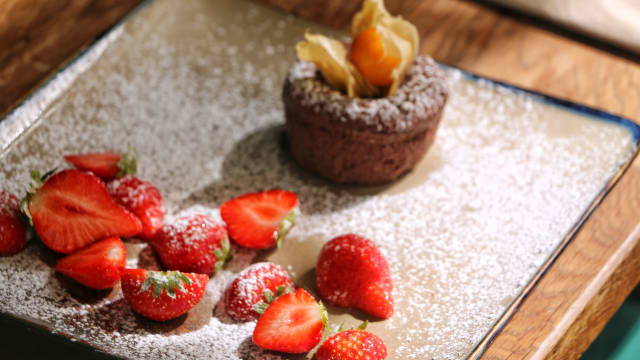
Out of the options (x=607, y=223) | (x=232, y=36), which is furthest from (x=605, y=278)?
(x=232, y=36)

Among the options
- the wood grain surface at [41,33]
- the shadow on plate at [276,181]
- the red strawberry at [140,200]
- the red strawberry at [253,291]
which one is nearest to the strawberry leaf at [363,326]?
the red strawberry at [253,291]

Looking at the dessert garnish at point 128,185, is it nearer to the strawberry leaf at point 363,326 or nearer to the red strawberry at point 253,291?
the red strawberry at point 253,291

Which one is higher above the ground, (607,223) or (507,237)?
(607,223)

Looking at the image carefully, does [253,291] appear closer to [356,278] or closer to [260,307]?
[260,307]

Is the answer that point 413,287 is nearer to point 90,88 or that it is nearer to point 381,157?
point 381,157

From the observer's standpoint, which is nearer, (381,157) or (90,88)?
(381,157)
